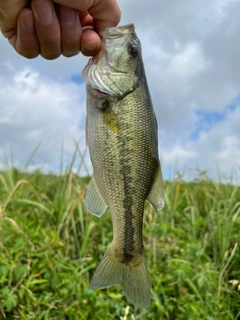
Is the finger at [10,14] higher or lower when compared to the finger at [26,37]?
higher

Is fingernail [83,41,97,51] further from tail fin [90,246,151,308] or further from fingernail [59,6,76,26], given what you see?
tail fin [90,246,151,308]

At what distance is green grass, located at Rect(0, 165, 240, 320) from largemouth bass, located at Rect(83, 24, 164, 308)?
1.26 meters

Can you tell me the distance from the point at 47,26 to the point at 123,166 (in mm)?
704

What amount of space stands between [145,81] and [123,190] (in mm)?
506

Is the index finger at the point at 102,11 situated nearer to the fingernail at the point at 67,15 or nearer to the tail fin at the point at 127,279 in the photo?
the fingernail at the point at 67,15

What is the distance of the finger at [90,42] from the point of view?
6.98 feet

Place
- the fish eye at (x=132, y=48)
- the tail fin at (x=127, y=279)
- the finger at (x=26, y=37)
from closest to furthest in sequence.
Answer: the tail fin at (x=127, y=279) < the finger at (x=26, y=37) < the fish eye at (x=132, y=48)

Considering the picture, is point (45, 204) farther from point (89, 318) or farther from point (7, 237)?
point (89, 318)

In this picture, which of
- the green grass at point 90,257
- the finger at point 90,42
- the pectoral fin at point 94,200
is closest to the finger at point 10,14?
the finger at point 90,42

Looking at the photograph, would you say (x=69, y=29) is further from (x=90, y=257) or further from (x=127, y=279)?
(x=90, y=257)

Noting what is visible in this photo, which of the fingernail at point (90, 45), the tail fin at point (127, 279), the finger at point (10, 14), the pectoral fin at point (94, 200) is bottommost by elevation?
the tail fin at point (127, 279)

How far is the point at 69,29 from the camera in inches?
83.0

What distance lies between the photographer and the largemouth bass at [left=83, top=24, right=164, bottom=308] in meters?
1.99

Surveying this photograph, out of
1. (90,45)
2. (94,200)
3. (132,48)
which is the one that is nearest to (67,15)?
(90,45)
